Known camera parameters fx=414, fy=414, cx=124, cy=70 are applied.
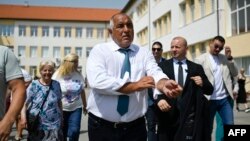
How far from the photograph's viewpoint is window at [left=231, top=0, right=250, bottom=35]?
73.6 ft

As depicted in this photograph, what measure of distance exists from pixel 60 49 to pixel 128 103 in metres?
74.3

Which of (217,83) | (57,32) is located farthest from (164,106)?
(57,32)

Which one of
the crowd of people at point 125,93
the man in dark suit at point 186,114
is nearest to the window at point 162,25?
the crowd of people at point 125,93

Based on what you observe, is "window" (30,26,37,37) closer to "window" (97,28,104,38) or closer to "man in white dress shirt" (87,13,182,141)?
"window" (97,28,104,38)

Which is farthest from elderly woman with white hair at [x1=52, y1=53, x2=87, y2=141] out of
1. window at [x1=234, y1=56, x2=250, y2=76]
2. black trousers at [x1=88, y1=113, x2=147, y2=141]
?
window at [x1=234, y1=56, x2=250, y2=76]

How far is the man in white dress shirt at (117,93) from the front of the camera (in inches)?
141

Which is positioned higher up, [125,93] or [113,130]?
[125,93]

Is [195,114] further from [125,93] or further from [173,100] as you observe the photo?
[125,93]

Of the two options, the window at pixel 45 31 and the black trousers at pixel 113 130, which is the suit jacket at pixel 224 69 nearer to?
the black trousers at pixel 113 130

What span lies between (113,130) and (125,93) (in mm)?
461

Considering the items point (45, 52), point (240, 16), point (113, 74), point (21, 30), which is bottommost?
point (113, 74)

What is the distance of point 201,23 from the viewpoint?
2805 centimetres

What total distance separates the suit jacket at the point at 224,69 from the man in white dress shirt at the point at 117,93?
113 inches

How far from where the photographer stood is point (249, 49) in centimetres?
2227
